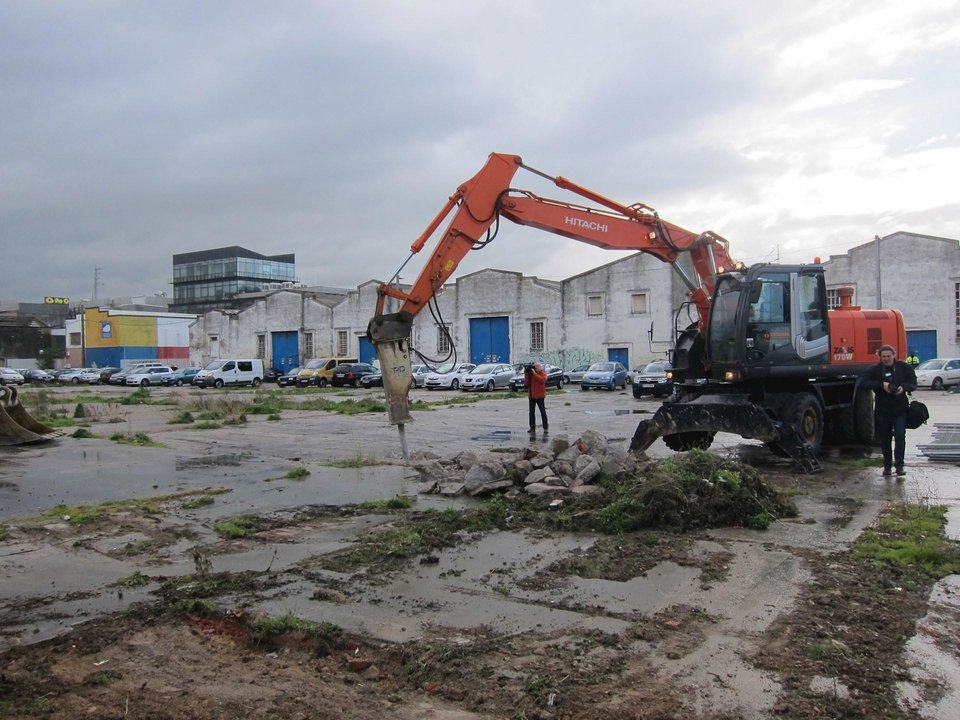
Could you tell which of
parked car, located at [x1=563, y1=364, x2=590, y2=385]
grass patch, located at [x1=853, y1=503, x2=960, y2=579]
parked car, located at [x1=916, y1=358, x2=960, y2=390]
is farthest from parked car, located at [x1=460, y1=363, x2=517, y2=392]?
grass patch, located at [x1=853, y1=503, x2=960, y2=579]

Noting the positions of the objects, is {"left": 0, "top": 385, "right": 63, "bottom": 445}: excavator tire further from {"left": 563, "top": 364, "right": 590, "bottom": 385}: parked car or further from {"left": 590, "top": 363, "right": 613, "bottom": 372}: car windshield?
{"left": 563, "top": 364, "right": 590, "bottom": 385}: parked car

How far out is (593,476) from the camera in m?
9.51

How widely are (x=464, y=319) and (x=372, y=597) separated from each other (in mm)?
49647

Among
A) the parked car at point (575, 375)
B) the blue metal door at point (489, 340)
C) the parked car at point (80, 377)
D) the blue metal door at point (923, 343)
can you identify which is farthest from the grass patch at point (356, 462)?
the parked car at point (80, 377)

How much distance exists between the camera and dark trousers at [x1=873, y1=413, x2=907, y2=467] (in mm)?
11000

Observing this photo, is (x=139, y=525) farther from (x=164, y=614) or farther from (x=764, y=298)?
(x=764, y=298)

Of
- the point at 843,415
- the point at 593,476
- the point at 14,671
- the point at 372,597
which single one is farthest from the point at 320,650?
the point at 843,415

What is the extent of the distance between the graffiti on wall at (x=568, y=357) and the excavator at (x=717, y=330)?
35.3m

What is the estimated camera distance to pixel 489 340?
179ft

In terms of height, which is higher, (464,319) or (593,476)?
(464,319)

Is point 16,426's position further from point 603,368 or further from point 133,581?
point 603,368

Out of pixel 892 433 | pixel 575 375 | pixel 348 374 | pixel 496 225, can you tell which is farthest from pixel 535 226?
pixel 348 374

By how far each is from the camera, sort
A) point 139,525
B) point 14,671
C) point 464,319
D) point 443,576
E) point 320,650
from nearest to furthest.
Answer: point 14,671 < point 320,650 < point 443,576 < point 139,525 < point 464,319

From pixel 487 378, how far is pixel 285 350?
1071 inches
